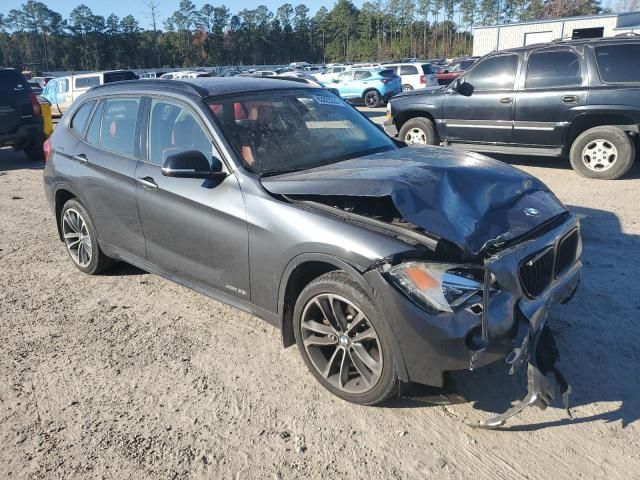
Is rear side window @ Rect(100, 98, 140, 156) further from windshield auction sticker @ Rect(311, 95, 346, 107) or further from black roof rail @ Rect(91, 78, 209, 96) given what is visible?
windshield auction sticker @ Rect(311, 95, 346, 107)

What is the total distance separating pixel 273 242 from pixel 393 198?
79cm

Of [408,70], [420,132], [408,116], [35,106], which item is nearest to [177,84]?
[420,132]

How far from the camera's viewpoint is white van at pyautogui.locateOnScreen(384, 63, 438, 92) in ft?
80.0

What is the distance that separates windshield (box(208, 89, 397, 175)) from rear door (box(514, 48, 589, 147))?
4.81 m

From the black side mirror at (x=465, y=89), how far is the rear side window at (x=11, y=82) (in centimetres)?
883

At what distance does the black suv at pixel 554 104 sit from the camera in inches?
302

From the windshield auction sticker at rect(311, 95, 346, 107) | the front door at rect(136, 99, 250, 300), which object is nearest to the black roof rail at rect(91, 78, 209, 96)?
the front door at rect(136, 99, 250, 300)

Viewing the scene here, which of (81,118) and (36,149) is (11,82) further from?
(81,118)

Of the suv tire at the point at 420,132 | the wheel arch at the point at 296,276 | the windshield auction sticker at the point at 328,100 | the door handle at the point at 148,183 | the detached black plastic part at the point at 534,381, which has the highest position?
the windshield auction sticker at the point at 328,100

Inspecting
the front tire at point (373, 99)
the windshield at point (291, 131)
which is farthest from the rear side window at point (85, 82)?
the windshield at point (291, 131)

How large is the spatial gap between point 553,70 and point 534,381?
275 inches

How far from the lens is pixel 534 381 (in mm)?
2578

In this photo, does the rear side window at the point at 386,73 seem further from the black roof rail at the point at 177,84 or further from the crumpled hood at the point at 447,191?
the crumpled hood at the point at 447,191

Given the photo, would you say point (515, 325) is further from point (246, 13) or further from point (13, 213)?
point (246, 13)
